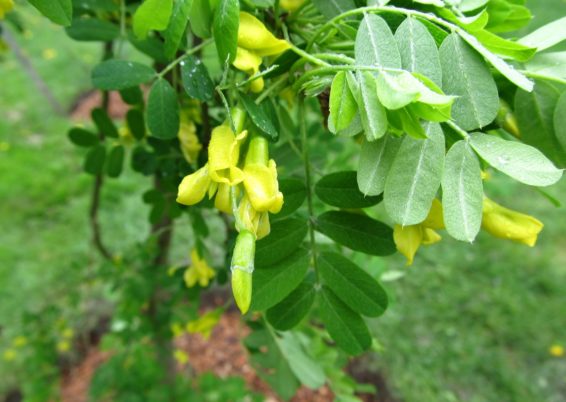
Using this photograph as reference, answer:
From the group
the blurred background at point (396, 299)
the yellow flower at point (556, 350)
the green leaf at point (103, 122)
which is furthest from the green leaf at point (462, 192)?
the yellow flower at point (556, 350)

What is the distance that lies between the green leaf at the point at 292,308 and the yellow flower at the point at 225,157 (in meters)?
0.23

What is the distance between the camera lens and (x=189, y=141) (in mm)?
656

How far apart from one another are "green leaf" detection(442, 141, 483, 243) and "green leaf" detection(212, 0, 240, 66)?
8.2 inches

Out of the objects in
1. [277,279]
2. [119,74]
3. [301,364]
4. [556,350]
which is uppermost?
[119,74]

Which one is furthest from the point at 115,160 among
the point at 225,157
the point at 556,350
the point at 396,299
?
the point at 556,350

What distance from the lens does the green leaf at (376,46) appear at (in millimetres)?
408

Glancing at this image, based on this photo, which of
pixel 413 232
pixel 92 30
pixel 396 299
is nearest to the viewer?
pixel 413 232

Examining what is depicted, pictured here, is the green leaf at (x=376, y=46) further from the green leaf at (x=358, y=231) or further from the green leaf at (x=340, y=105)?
the green leaf at (x=358, y=231)

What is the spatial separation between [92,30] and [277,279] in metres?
0.49

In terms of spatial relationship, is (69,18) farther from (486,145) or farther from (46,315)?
(46,315)

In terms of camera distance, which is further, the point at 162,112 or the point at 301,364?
the point at 301,364

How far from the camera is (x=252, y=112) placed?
454 mm

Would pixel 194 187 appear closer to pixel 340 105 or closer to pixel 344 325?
pixel 340 105

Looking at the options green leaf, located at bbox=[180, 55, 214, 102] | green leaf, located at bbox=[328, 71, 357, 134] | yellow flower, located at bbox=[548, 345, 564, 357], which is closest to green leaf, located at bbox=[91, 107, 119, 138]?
green leaf, located at bbox=[180, 55, 214, 102]
